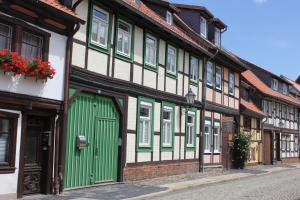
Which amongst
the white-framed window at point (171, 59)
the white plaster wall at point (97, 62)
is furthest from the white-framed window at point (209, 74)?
the white plaster wall at point (97, 62)

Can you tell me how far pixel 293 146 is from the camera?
44.0 m

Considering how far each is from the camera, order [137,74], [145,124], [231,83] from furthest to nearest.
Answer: [231,83] → [145,124] → [137,74]

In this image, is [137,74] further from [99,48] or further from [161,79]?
[99,48]

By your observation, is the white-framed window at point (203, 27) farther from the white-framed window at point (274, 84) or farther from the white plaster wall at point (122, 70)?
the white-framed window at point (274, 84)

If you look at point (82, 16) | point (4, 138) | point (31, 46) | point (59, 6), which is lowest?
point (4, 138)

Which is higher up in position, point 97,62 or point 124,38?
point 124,38

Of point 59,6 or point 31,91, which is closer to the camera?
point 31,91

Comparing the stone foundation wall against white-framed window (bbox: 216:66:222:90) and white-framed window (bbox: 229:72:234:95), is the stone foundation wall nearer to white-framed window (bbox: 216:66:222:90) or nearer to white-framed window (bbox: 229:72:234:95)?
white-framed window (bbox: 216:66:222:90)

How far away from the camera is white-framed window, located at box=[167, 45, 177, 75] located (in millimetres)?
20062

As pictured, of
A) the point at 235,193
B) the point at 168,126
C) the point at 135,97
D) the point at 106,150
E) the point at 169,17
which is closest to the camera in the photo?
the point at 235,193

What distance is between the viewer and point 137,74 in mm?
17484

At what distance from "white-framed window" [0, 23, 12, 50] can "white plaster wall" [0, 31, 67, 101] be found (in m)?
0.80

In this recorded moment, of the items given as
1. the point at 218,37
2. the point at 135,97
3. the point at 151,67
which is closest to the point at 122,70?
the point at 135,97

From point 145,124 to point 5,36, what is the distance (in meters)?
8.12
